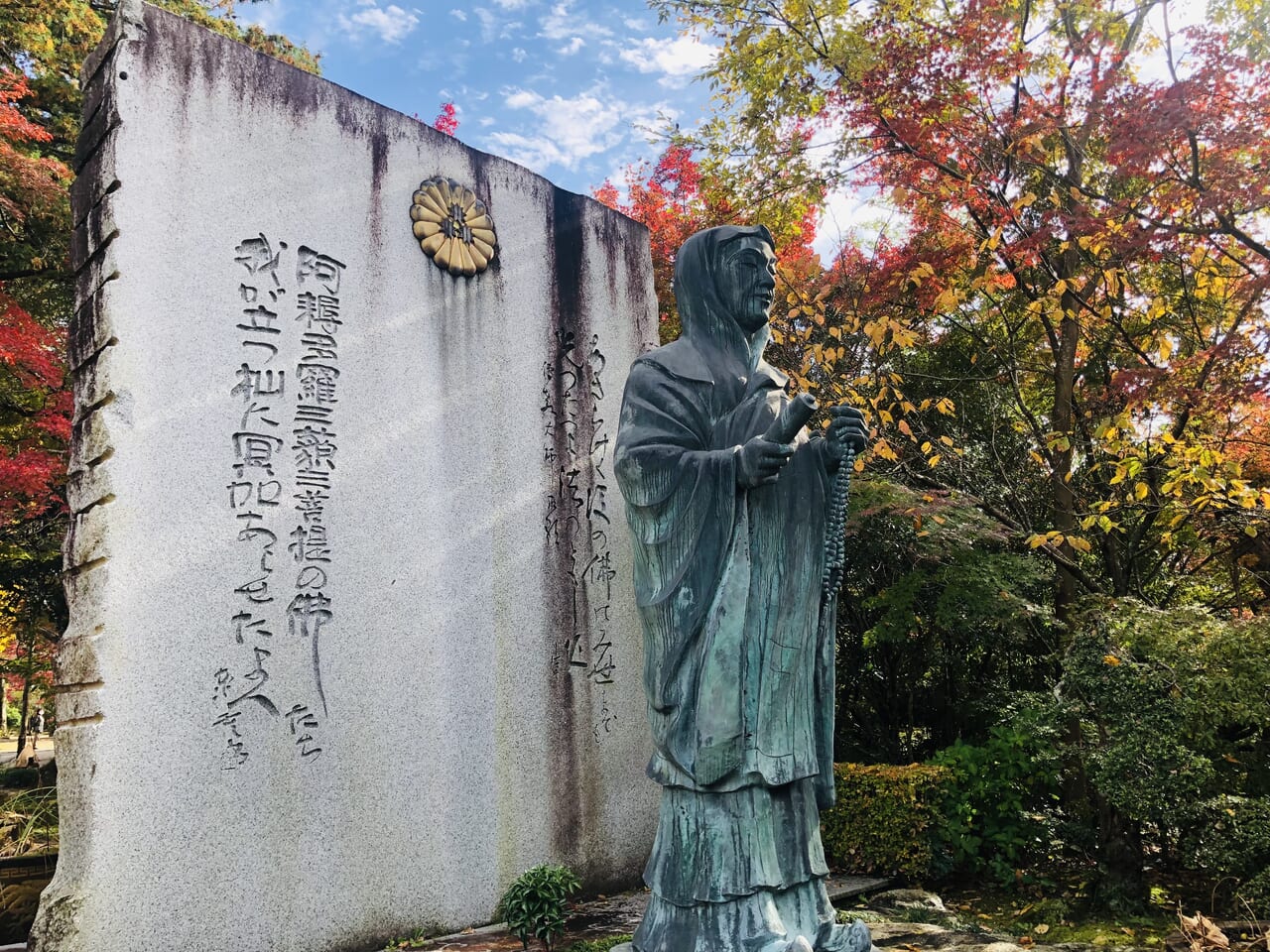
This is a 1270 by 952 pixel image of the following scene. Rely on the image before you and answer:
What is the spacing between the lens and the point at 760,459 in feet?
9.38

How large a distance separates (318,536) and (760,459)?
313 cm

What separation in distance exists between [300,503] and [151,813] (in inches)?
68.7

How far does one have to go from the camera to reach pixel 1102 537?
788 centimetres

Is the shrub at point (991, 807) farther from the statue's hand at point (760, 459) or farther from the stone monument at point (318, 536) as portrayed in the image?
the statue's hand at point (760, 459)

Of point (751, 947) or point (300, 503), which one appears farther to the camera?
point (300, 503)

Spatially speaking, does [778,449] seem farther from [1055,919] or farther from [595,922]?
[1055,919]

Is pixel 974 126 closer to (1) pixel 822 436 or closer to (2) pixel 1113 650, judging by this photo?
(2) pixel 1113 650

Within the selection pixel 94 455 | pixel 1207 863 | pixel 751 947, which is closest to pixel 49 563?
pixel 94 455

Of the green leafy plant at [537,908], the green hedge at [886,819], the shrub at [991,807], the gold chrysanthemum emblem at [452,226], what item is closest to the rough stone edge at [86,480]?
the gold chrysanthemum emblem at [452,226]

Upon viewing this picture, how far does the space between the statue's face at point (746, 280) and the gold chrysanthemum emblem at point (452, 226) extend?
3.03 metres

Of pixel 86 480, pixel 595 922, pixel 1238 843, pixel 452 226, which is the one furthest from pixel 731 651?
pixel 1238 843

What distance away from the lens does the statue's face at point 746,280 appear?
3.39m

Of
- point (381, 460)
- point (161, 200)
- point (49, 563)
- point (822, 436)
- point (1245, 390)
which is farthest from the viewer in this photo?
point (49, 563)

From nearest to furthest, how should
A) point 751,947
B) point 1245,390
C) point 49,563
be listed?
point 751,947 < point 1245,390 < point 49,563
